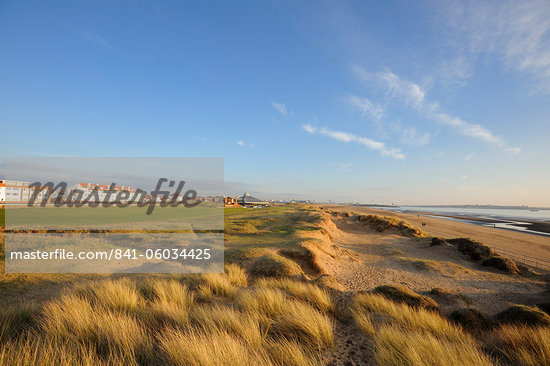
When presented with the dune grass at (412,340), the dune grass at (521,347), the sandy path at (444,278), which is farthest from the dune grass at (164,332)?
the sandy path at (444,278)

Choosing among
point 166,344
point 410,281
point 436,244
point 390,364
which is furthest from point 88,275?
point 436,244

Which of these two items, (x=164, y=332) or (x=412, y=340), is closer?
(x=412, y=340)

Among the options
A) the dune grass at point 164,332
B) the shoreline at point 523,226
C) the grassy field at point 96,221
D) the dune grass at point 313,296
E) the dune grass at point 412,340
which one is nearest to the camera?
the dune grass at point 164,332

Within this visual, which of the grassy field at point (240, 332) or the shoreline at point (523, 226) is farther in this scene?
the shoreline at point (523, 226)

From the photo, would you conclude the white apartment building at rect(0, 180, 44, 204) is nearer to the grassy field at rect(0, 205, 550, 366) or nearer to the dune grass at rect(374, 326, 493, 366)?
the grassy field at rect(0, 205, 550, 366)

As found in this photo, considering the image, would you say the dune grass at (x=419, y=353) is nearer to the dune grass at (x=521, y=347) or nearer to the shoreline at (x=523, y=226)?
the dune grass at (x=521, y=347)

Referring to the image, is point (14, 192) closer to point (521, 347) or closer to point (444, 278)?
point (444, 278)

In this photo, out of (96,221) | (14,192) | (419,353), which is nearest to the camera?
(419,353)

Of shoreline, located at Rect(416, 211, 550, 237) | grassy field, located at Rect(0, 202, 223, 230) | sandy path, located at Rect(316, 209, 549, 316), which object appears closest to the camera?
sandy path, located at Rect(316, 209, 549, 316)

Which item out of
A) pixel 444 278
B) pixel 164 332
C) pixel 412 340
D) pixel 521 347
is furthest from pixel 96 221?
pixel 521 347

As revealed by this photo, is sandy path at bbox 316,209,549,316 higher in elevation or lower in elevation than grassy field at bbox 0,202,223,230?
lower

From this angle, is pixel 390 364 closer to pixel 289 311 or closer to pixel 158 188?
pixel 289 311

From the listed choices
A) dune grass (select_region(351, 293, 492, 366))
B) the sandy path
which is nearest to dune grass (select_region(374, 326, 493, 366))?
dune grass (select_region(351, 293, 492, 366))

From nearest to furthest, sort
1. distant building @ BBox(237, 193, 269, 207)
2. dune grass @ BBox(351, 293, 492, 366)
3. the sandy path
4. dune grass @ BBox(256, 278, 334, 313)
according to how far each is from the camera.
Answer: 1. dune grass @ BBox(351, 293, 492, 366)
2. dune grass @ BBox(256, 278, 334, 313)
3. the sandy path
4. distant building @ BBox(237, 193, 269, 207)
